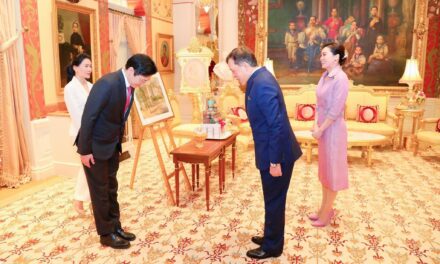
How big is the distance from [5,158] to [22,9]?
2138 mm

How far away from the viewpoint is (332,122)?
3598 millimetres

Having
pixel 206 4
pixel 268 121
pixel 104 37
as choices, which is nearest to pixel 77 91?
pixel 268 121

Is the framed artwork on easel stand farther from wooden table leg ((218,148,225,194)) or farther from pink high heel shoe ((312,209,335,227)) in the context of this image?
pink high heel shoe ((312,209,335,227))

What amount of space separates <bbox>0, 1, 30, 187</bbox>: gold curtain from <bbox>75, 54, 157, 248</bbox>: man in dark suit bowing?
2.71m

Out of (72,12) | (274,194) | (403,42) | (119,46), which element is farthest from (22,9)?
(403,42)

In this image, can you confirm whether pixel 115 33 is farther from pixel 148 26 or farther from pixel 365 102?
pixel 365 102

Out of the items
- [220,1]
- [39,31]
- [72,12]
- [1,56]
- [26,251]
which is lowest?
[26,251]

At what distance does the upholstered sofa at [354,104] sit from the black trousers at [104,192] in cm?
473

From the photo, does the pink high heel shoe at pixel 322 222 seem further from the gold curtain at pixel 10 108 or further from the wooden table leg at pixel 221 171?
the gold curtain at pixel 10 108

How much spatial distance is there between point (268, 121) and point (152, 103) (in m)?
2.31

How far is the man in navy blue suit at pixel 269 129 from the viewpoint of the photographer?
2791mm

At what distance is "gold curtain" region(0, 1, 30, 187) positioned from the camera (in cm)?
512

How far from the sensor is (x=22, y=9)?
210 inches

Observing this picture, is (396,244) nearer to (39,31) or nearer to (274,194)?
(274,194)
